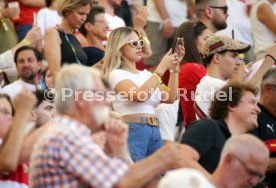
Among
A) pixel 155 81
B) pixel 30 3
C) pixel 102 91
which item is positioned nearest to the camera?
pixel 102 91

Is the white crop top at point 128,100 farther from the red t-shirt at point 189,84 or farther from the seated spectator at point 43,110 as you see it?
the seated spectator at point 43,110

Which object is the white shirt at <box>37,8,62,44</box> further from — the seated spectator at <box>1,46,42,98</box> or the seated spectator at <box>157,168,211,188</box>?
the seated spectator at <box>157,168,211,188</box>

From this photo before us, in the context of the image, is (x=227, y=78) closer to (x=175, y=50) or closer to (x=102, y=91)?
(x=175, y=50)

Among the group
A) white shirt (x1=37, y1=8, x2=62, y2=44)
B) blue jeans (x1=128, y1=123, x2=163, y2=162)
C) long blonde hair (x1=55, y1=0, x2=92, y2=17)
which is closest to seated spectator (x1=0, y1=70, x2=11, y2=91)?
white shirt (x1=37, y1=8, x2=62, y2=44)

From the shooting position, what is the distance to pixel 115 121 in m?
6.20

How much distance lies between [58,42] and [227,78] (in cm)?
192

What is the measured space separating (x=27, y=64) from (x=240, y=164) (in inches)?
178

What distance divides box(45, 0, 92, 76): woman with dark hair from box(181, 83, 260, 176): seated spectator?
98.5 inches

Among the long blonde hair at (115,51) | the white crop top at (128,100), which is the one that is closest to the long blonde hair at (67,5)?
the long blonde hair at (115,51)

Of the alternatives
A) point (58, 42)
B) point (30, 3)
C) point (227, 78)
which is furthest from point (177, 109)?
point (30, 3)

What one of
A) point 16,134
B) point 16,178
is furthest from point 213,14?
point 16,134

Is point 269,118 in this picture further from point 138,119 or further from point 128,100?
point 128,100

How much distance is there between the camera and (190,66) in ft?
34.4

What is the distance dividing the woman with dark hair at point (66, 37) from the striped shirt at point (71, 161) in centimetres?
484
